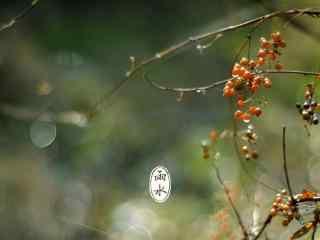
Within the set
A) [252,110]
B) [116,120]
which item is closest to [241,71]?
[252,110]

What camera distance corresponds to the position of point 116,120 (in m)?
6.11

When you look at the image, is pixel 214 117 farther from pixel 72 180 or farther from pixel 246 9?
pixel 246 9

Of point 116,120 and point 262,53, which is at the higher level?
point 116,120

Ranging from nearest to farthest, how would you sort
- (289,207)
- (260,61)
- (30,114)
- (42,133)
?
(289,207), (260,61), (30,114), (42,133)

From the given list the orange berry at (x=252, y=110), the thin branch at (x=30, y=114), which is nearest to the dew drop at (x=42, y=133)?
the thin branch at (x=30, y=114)

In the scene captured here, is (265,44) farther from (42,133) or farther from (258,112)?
(42,133)

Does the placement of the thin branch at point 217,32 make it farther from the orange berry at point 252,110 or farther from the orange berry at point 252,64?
the orange berry at point 252,110

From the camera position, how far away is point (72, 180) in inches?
222

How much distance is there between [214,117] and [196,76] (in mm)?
444

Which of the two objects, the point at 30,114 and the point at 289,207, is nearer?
the point at 289,207

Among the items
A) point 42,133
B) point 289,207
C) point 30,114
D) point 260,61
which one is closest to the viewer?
point 289,207

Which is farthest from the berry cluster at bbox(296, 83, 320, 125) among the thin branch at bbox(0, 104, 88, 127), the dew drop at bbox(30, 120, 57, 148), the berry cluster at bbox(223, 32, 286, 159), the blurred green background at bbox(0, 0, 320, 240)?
the dew drop at bbox(30, 120, 57, 148)

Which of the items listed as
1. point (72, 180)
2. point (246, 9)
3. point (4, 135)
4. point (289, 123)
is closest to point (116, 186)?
point (72, 180)

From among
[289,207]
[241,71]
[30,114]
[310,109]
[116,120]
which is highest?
[116,120]
